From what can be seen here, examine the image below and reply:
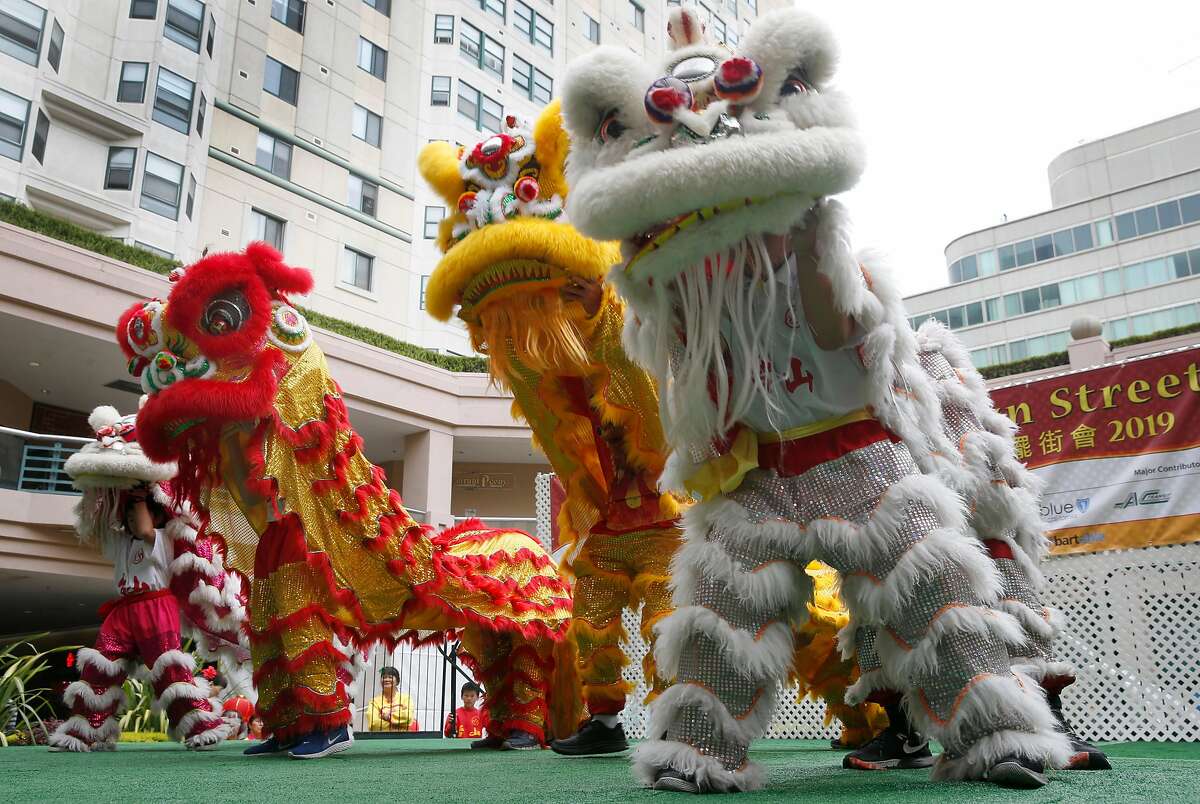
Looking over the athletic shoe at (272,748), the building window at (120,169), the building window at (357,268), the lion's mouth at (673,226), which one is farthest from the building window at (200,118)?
the lion's mouth at (673,226)

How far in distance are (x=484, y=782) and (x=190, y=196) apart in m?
16.7

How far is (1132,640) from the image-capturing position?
17.0 feet

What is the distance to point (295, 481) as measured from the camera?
10.6 feet

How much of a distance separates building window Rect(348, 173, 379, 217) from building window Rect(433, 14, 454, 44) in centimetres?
439

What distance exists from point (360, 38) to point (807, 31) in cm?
2048

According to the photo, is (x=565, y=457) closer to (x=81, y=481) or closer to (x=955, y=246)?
(x=81, y=481)

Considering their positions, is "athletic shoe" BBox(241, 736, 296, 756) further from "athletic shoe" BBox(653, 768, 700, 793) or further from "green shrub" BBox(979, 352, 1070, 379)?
"green shrub" BBox(979, 352, 1070, 379)

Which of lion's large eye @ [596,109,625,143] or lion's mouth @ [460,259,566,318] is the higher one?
lion's large eye @ [596,109,625,143]

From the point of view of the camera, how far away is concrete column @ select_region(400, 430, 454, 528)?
15.6 meters

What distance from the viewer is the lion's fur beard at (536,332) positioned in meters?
2.74

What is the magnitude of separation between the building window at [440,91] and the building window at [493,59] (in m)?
1.24

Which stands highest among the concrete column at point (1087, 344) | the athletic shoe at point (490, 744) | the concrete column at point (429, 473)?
the concrete column at point (1087, 344)

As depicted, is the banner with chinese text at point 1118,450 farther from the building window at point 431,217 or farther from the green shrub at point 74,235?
the building window at point 431,217

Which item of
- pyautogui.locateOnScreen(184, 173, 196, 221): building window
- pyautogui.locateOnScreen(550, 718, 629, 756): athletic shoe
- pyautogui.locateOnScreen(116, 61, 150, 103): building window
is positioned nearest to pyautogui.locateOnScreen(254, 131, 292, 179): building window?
pyautogui.locateOnScreen(184, 173, 196, 221): building window
